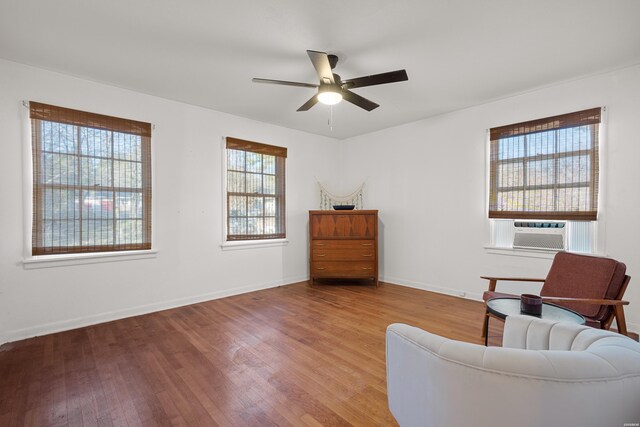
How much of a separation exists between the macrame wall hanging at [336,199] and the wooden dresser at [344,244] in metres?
0.79

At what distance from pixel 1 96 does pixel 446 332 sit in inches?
196

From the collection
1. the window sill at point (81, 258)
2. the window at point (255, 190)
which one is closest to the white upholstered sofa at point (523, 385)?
the window sill at point (81, 258)

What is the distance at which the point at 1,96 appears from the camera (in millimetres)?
2830

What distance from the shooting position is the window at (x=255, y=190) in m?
4.48

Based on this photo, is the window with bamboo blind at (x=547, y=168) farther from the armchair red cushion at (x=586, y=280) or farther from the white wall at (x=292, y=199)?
the armchair red cushion at (x=586, y=280)

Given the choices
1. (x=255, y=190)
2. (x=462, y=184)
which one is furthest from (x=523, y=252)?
(x=255, y=190)

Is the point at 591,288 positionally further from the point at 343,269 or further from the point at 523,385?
the point at 343,269

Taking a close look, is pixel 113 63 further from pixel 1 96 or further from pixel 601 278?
pixel 601 278

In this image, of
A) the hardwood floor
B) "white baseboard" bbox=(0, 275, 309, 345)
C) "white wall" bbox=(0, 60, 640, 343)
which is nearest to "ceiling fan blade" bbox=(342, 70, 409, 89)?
"white wall" bbox=(0, 60, 640, 343)

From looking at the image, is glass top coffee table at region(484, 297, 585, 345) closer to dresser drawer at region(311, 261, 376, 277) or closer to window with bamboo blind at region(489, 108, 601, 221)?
window with bamboo blind at region(489, 108, 601, 221)

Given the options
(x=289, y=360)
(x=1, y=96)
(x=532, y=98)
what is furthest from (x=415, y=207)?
(x=1, y=96)

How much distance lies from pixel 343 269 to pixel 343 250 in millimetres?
319

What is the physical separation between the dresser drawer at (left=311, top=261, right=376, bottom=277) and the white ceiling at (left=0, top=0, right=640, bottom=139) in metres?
2.66

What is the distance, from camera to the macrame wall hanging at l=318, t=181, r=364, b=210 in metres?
5.71
